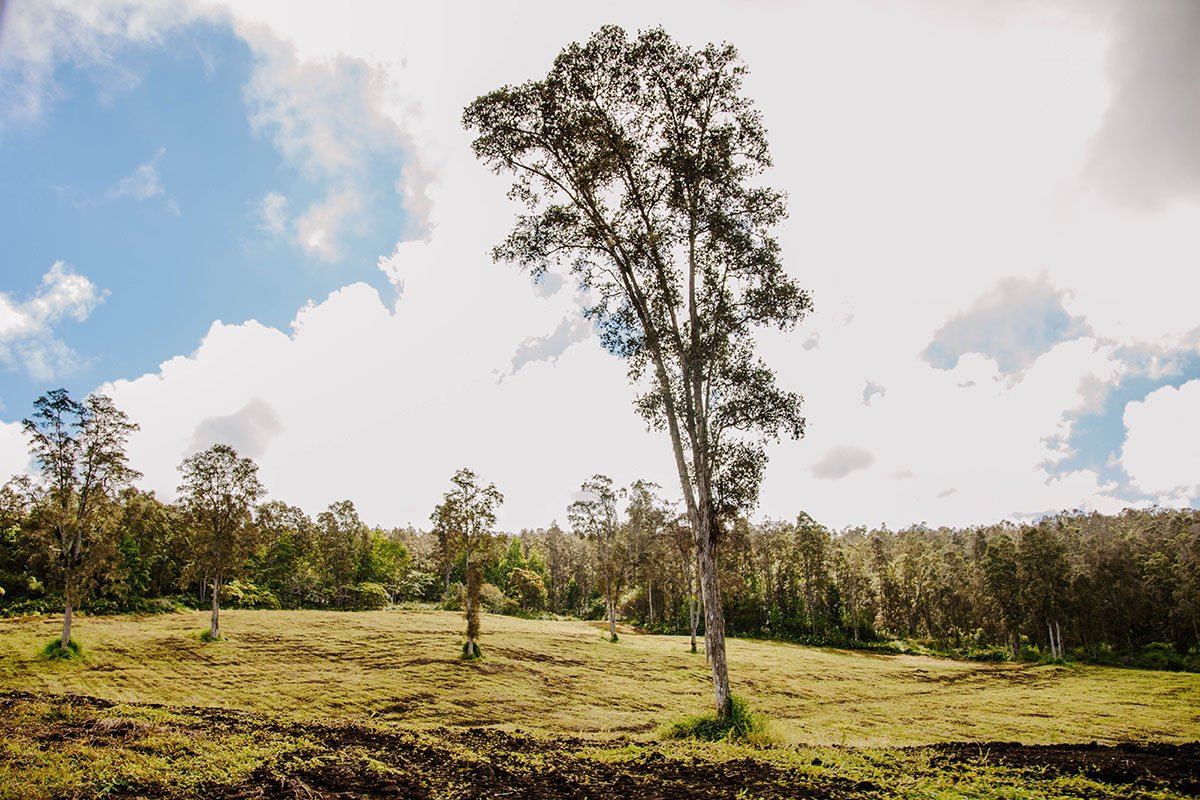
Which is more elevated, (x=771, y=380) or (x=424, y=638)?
(x=771, y=380)

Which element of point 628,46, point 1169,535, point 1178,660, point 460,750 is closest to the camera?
point 460,750

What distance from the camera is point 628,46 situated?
15.0m

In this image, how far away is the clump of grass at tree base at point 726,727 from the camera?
12.9 m

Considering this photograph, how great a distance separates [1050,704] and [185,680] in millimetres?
46999

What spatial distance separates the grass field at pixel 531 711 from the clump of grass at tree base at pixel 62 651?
0.77 metres

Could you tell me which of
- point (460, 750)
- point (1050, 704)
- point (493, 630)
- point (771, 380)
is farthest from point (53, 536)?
point (1050, 704)

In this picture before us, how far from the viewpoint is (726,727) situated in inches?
519

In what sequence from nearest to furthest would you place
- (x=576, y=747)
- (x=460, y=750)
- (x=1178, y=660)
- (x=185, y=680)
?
(x=460, y=750)
(x=576, y=747)
(x=185, y=680)
(x=1178, y=660)

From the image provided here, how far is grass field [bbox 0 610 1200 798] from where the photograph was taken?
781cm

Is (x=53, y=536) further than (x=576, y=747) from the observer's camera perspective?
Yes

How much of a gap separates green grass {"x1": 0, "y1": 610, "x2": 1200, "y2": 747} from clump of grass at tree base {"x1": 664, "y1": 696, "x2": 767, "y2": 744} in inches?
22.7

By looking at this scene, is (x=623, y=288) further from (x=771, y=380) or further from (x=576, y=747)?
(x=576, y=747)

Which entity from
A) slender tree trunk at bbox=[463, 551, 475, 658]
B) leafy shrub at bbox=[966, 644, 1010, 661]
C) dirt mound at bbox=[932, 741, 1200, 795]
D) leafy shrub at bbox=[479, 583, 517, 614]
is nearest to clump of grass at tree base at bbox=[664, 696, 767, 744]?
dirt mound at bbox=[932, 741, 1200, 795]

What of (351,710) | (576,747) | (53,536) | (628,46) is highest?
(628,46)
